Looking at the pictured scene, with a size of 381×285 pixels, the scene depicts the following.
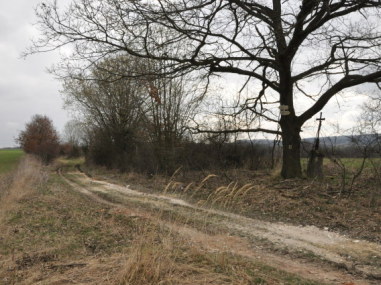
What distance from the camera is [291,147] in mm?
13828

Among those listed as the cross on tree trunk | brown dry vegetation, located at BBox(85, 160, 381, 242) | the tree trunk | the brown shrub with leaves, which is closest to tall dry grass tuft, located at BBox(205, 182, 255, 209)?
brown dry vegetation, located at BBox(85, 160, 381, 242)

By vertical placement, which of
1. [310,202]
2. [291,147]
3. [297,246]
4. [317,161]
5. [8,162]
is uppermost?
[291,147]

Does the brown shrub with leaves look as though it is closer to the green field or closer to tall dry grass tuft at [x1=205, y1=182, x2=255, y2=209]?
the green field

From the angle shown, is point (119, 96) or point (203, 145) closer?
point (203, 145)

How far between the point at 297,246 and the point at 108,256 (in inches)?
142

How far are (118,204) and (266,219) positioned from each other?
5560mm

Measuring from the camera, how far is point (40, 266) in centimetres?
578

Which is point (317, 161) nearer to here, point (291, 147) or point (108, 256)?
point (291, 147)

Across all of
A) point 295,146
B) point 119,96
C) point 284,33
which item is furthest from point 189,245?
point 119,96

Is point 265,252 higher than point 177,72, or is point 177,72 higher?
point 177,72

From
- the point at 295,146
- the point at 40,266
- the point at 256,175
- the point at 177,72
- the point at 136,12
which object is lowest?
the point at 40,266

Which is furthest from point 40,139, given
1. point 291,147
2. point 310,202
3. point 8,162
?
point 310,202

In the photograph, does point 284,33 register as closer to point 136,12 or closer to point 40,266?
point 136,12

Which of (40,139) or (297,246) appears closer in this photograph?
(297,246)
